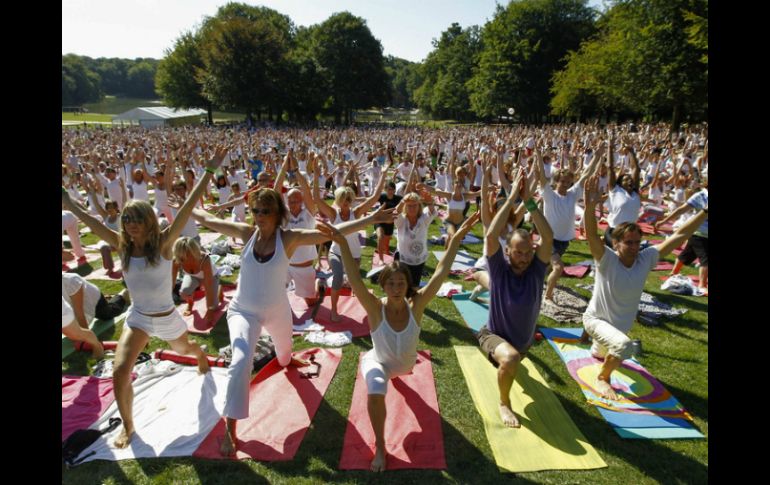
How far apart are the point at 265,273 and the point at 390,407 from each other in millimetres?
2016

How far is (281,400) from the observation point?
4.59 metres

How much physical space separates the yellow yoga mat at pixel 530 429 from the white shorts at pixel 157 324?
3.32 m

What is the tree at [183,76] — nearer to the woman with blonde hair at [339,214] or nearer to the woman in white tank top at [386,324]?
the woman with blonde hair at [339,214]

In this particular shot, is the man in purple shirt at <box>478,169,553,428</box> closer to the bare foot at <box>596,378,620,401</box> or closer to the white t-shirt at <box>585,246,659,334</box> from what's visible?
the white t-shirt at <box>585,246,659,334</box>

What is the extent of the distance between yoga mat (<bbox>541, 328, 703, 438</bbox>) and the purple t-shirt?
3.85 feet

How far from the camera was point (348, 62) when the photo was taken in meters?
63.3

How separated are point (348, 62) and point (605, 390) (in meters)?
66.2

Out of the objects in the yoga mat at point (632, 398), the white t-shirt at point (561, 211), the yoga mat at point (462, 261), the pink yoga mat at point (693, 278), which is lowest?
the yoga mat at point (632, 398)

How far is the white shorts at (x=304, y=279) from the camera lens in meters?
6.70

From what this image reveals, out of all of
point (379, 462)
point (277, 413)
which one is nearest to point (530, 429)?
point (379, 462)

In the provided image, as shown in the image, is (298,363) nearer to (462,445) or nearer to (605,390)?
(462,445)

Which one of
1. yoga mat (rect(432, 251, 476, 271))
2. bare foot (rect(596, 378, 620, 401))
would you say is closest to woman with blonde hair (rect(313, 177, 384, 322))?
yoga mat (rect(432, 251, 476, 271))

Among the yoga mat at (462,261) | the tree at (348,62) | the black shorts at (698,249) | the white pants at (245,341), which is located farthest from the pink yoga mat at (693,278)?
the tree at (348,62)
